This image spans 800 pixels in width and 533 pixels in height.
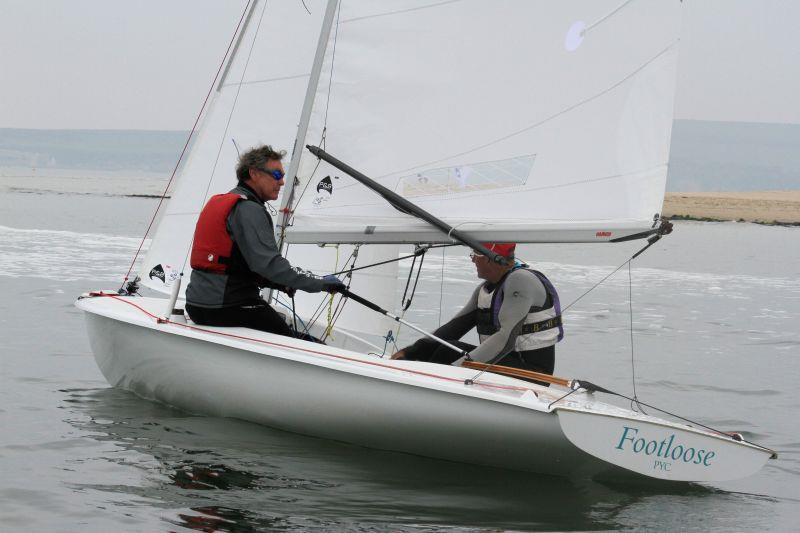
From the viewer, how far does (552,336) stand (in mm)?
5695

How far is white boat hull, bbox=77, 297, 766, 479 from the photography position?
16.3ft

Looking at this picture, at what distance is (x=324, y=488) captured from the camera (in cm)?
500

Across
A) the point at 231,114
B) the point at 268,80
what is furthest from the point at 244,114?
the point at 268,80

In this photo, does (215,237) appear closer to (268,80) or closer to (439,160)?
(439,160)

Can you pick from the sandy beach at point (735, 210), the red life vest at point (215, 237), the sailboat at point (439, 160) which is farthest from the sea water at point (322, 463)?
the sandy beach at point (735, 210)

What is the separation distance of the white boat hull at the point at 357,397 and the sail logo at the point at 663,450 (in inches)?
4.0

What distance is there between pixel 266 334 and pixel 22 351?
355 cm

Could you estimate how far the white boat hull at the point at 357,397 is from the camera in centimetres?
496

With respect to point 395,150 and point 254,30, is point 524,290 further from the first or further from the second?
point 254,30

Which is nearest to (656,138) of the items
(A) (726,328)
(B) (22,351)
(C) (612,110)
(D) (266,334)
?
(C) (612,110)

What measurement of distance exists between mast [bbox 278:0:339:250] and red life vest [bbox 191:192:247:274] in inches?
13.6

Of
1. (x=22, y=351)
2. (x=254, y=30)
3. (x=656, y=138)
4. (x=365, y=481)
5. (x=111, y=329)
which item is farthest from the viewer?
(x=22, y=351)

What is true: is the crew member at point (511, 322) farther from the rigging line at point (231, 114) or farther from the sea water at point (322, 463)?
the rigging line at point (231, 114)

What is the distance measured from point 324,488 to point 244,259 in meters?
1.21
